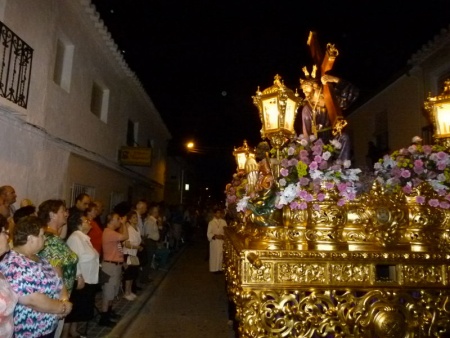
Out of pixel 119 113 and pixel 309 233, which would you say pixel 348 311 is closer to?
pixel 309 233

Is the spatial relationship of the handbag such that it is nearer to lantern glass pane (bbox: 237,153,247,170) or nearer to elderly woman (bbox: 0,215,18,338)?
lantern glass pane (bbox: 237,153,247,170)

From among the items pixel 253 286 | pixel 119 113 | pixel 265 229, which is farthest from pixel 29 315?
pixel 119 113

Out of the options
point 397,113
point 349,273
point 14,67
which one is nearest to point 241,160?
point 349,273

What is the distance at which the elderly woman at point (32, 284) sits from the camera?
296 cm

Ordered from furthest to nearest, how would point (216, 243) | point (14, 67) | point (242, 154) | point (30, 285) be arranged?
point (216, 243) < point (242, 154) < point (14, 67) < point (30, 285)

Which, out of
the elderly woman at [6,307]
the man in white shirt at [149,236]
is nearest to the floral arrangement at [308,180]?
the elderly woman at [6,307]

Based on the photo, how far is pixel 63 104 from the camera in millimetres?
8758

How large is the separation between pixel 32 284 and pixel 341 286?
2.69m

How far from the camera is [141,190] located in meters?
18.8

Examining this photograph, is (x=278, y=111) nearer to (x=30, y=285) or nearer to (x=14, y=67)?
(x=30, y=285)

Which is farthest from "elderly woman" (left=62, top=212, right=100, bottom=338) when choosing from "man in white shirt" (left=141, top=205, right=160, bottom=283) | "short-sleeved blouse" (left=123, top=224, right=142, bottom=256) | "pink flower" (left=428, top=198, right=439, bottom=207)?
"man in white shirt" (left=141, top=205, right=160, bottom=283)

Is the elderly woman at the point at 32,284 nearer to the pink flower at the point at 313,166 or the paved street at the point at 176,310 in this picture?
the pink flower at the point at 313,166

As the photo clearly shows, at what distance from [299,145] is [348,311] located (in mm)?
1795

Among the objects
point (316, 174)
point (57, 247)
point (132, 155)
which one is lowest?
point (57, 247)
